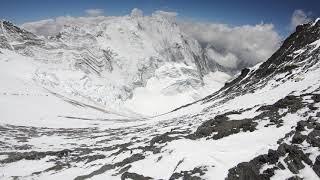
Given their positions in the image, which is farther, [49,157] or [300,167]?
[49,157]

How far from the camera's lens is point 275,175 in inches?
882

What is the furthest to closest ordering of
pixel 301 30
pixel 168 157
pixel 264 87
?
pixel 301 30
pixel 264 87
pixel 168 157

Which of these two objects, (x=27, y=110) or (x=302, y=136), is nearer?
(x=302, y=136)

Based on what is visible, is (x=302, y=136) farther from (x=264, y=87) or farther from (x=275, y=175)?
(x=264, y=87)

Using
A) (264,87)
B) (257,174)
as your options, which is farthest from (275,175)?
(264,87)

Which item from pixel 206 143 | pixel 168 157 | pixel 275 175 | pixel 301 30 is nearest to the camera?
pixel 275 175

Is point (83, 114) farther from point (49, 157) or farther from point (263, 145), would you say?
point (263, 145)

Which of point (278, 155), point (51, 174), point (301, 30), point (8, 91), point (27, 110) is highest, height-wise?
point (301, 30)

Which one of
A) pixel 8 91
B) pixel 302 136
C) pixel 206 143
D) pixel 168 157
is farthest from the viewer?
pixel 8 91

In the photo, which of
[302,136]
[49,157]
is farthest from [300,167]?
[49,157]

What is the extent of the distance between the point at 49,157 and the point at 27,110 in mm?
93915

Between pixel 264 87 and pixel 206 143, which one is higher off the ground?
pixel 264 87

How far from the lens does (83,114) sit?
16625 centimetres

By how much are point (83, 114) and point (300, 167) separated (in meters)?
149
